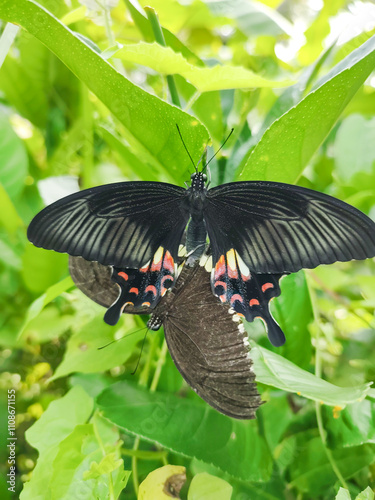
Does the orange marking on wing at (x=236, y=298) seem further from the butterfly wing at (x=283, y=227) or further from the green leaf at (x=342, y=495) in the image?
the green leaf at (x=342, y=495)

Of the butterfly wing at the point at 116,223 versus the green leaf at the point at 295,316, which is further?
the green leaf at the point at 295,316

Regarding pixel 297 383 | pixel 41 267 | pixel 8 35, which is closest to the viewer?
pixel 297 383

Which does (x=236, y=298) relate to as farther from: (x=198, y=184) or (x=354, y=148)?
(x=354, y=148)

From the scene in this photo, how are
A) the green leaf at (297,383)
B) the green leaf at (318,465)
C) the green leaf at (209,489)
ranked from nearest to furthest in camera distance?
the green leaf at (297,383), the green leaf at (209,489), the green leaf at (318,465)

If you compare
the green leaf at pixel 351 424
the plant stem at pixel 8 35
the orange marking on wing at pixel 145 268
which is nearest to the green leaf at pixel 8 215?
the plant stem at pixel 8 35

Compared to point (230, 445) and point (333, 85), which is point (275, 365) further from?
point (333, 85)

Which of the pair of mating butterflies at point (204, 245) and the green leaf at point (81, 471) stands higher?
the pair of mating butterflies at point (204, 245)

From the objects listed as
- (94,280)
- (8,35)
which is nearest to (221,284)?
(94,280)
